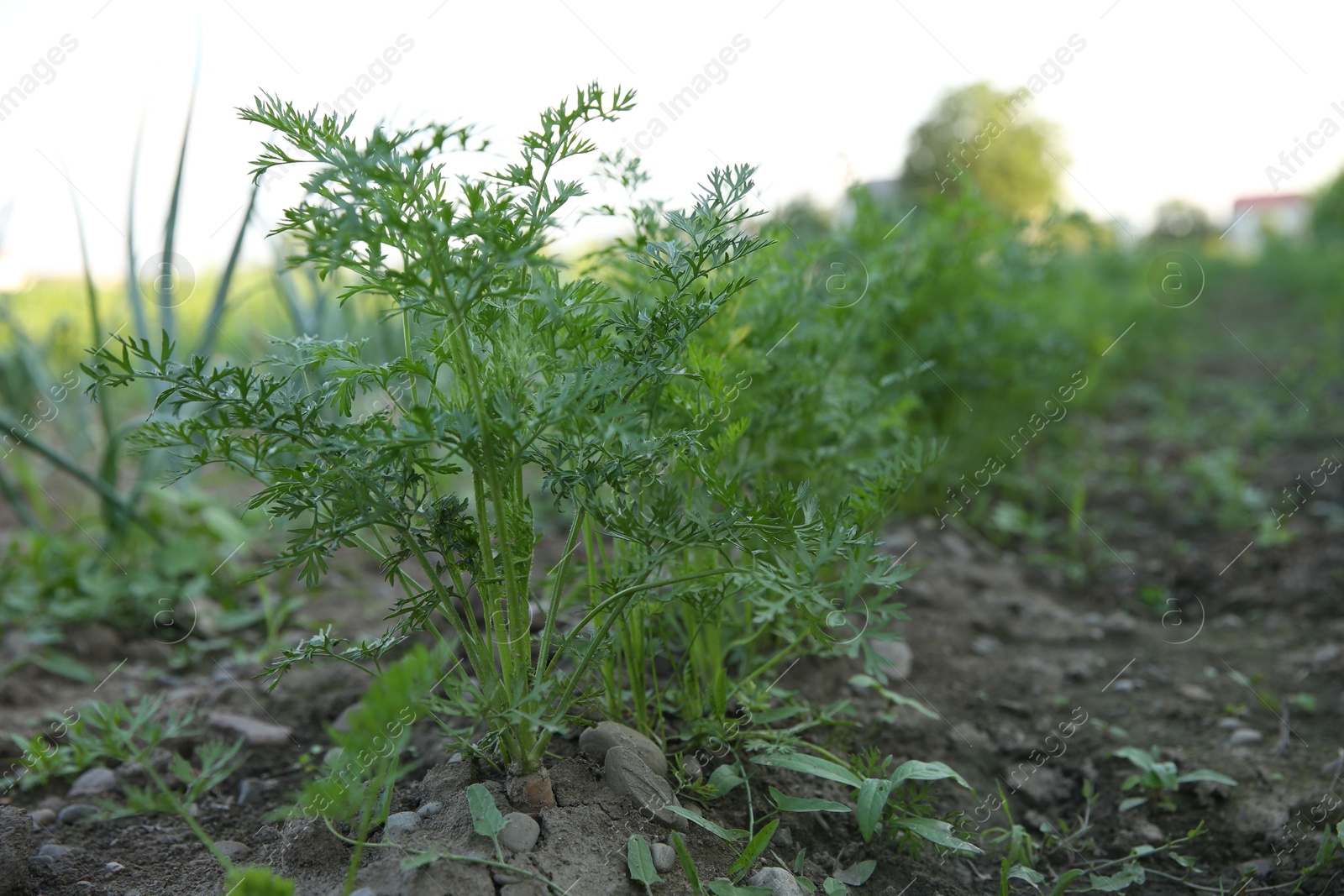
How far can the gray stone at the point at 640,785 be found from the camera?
5.00 ft

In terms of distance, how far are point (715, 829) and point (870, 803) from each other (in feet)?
1.03

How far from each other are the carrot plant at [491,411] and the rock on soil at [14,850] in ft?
1.99

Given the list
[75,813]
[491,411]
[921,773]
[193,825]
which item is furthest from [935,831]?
[75,813]

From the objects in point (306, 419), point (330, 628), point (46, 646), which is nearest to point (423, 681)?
point (330, 628)

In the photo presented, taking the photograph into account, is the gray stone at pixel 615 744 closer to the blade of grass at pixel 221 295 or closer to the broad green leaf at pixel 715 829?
the broad green leaf at pixel 715 829

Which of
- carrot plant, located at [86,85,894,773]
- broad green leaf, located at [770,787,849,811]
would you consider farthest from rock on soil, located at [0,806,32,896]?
broad green leaf, located at [770,787,849,811]

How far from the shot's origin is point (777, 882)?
4.68 ft

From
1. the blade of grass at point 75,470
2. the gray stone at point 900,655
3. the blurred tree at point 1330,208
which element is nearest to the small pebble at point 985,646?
the gray stone at point 900,655

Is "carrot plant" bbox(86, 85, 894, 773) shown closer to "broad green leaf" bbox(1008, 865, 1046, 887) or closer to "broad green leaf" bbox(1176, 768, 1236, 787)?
"broad green leaf" bbox(1008, 865, 1046, 887)

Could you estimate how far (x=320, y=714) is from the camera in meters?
2.21

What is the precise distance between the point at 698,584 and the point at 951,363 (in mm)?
2489

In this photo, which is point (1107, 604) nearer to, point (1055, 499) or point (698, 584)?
point (1055, 499)

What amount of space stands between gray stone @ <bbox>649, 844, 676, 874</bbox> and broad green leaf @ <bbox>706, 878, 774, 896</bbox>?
0.07 meters

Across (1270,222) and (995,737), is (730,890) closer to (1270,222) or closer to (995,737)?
(995,737)
